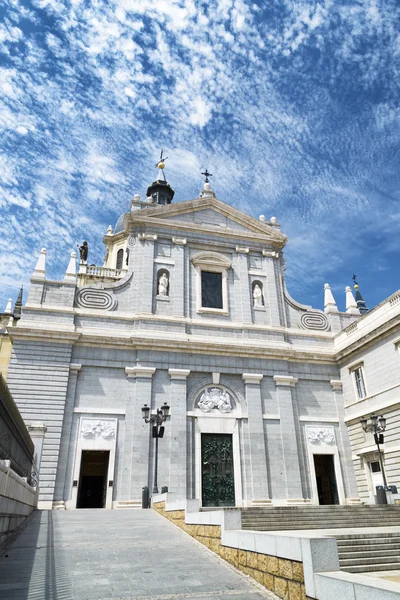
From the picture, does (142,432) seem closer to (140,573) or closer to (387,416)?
(387,416)

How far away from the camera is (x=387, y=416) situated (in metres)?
20.1

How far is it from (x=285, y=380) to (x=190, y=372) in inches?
195

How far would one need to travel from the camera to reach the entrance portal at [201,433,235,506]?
20.7 metres

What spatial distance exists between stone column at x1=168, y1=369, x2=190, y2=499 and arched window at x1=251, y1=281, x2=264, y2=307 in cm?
584

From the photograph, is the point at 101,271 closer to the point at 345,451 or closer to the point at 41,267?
the point at 41,267

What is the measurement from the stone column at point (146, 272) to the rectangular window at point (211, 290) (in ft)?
9.63

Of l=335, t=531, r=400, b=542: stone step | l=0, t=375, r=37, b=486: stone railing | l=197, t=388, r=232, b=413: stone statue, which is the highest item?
l=197, t=388, r=232, b=413: stone statue

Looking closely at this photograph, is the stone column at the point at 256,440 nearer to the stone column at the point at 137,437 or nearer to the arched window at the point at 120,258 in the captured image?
the stone column at the point at 137,437

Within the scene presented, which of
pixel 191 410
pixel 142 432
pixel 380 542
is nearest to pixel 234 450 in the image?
pixel 191 410

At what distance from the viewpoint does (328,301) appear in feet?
88.6

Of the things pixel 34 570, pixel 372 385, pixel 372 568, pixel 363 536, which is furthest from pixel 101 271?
pixel 372 568

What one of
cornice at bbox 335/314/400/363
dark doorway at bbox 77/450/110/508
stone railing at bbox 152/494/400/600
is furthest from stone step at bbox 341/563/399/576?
dark doorway at bbox 77/450/110/508

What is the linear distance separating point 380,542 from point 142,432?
539 inches

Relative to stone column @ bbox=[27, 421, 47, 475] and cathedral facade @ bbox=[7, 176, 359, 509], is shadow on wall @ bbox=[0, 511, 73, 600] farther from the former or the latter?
cathedral facade @ bbox=[7, 176, 359, 509]
